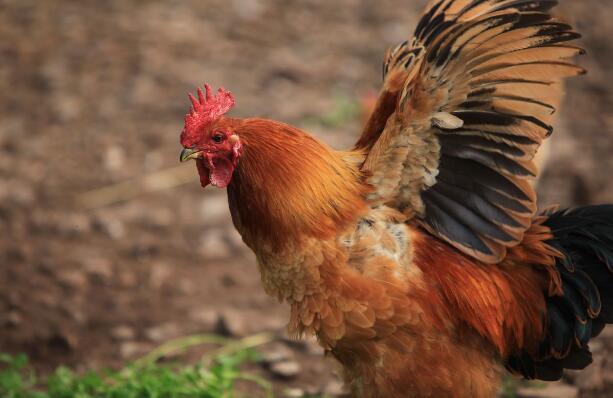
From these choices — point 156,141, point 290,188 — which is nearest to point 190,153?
point 290,188

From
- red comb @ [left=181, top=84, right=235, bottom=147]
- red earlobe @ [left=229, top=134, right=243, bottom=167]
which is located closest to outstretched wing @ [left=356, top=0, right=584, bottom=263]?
red earlobe @ [left=229, top=134, right=243, bottom=167]

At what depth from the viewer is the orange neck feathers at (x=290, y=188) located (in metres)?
2.91

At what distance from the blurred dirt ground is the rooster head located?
5.27 ft

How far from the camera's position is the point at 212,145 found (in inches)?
116

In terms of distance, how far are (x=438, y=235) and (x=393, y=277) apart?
249 millimetres

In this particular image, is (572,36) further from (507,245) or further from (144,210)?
(144,210)

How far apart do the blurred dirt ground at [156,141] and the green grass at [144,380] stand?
194 mm

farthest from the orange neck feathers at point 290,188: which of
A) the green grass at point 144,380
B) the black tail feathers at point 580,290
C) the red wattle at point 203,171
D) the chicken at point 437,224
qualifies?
the green grass at point 144,380

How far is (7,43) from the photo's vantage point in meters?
7.43

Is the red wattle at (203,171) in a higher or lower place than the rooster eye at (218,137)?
lower

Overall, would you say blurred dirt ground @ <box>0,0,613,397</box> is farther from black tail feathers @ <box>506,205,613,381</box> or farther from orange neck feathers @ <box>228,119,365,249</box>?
orange neck feathers @ <box>228,119,365,249</box>

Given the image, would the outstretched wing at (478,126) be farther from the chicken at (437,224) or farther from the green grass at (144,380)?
the green grass at (144,380)

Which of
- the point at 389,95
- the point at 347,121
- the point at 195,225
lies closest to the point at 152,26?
the point at 347,121

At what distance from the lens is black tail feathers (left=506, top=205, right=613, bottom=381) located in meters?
3.02
